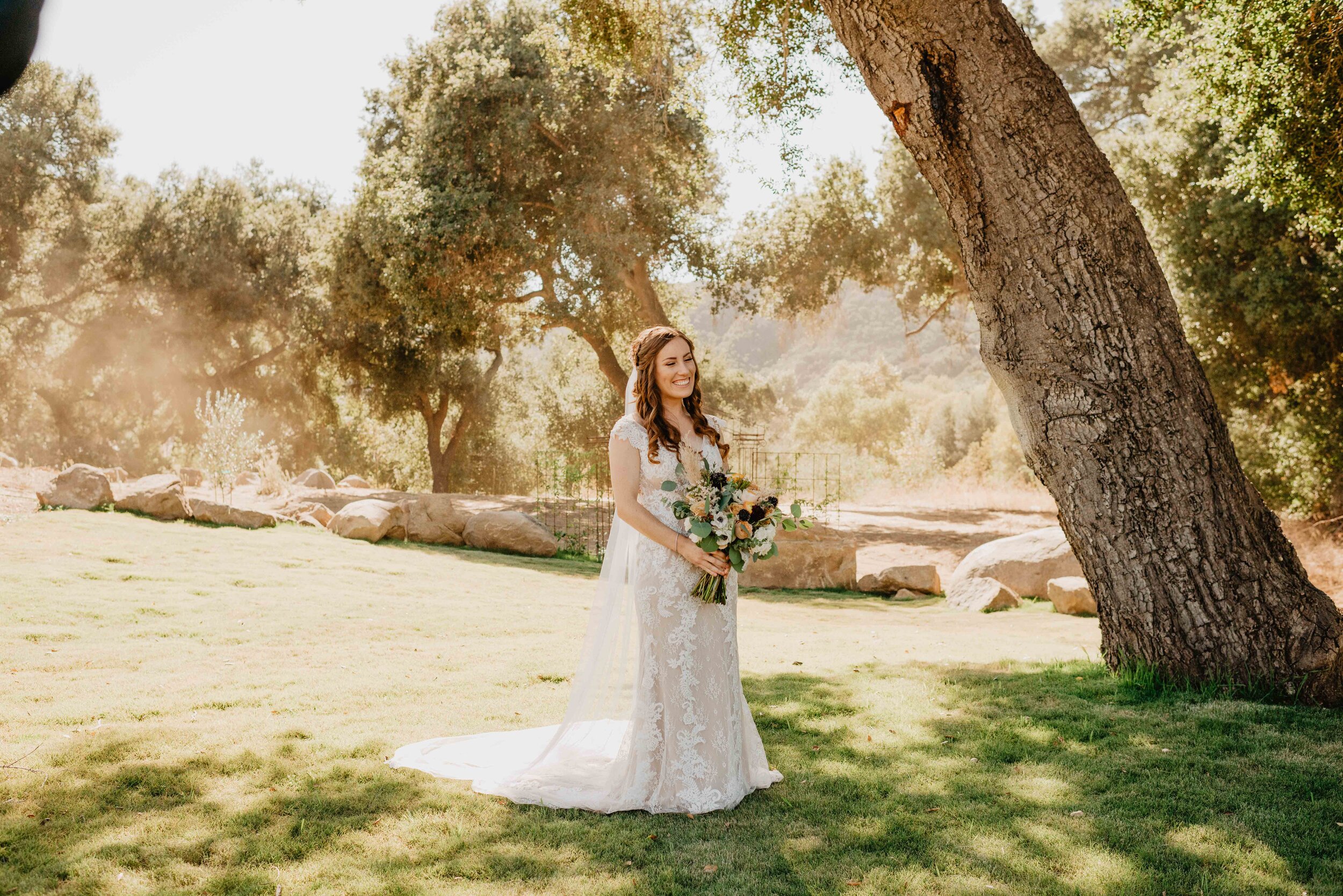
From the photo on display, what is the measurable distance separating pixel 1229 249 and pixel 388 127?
57.1 ft

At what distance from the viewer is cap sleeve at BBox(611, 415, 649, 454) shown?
14.3 feet

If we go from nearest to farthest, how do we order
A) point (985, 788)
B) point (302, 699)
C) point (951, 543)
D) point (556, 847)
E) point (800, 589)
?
point (556, 847) → point (985, 788) → point (302, 699) → point (800, 589) → point (951, 543)

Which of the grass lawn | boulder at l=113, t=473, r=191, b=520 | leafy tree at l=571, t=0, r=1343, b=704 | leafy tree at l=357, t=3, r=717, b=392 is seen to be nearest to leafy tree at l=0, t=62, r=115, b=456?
leafy tree at l=357, t=3, r=717, b=392

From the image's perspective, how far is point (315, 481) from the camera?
21.4 meters

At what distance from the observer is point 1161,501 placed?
5.41m

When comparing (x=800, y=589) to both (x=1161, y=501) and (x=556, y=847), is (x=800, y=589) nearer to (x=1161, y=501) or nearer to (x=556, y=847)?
(x=1161, y=501)

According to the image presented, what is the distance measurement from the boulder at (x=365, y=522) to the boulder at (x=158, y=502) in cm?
221

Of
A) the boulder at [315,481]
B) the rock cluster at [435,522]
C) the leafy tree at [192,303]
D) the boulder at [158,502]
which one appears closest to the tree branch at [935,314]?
the rock cluster at [435,522]

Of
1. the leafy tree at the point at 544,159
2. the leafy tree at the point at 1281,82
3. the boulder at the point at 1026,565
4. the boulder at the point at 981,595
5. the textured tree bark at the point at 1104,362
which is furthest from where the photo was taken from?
the leafy tree at the point at 544,159

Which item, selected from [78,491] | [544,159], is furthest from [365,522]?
[544,159]

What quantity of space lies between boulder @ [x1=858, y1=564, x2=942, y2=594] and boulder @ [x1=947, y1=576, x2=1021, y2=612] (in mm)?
1110

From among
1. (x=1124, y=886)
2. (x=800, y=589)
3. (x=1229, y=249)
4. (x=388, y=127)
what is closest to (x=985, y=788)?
(x=1124, y=886)

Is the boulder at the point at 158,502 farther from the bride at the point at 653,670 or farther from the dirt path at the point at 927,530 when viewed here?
the bride at the point at 653,670

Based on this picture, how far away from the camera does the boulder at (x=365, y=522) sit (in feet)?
48.6
